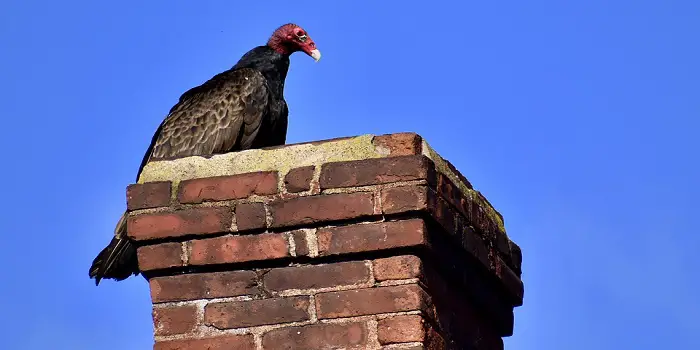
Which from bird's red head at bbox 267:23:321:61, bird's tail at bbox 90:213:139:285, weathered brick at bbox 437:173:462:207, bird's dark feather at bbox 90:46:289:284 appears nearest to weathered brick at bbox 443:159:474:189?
weathered brick at bbox 437:173:462:207

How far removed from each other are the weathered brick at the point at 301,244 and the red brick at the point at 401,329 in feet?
0.92

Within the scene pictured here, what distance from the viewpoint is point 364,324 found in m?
3.02

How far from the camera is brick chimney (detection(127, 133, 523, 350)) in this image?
10.0 feet

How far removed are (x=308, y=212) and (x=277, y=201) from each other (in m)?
0.09

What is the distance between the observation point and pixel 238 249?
3.19 metres

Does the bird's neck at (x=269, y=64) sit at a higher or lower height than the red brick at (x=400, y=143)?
higher

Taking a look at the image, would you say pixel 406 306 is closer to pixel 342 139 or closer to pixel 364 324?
pixel 364 324

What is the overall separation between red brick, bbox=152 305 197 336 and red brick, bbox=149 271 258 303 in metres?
0.03

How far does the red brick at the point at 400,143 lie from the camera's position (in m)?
3.22

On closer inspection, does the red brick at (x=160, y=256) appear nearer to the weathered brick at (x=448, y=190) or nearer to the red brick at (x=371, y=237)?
the red brick at (x=371, y=237)

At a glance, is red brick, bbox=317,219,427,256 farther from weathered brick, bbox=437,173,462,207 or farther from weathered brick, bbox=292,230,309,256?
weathered brick, bbox=437,173,462,207

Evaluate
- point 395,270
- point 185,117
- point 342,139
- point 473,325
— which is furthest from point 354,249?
point 185,117

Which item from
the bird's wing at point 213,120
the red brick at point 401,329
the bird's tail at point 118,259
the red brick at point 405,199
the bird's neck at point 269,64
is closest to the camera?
the red brick at point 401,329

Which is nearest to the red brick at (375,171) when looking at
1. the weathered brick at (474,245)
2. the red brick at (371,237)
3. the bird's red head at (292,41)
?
the red brick at (371,237)
